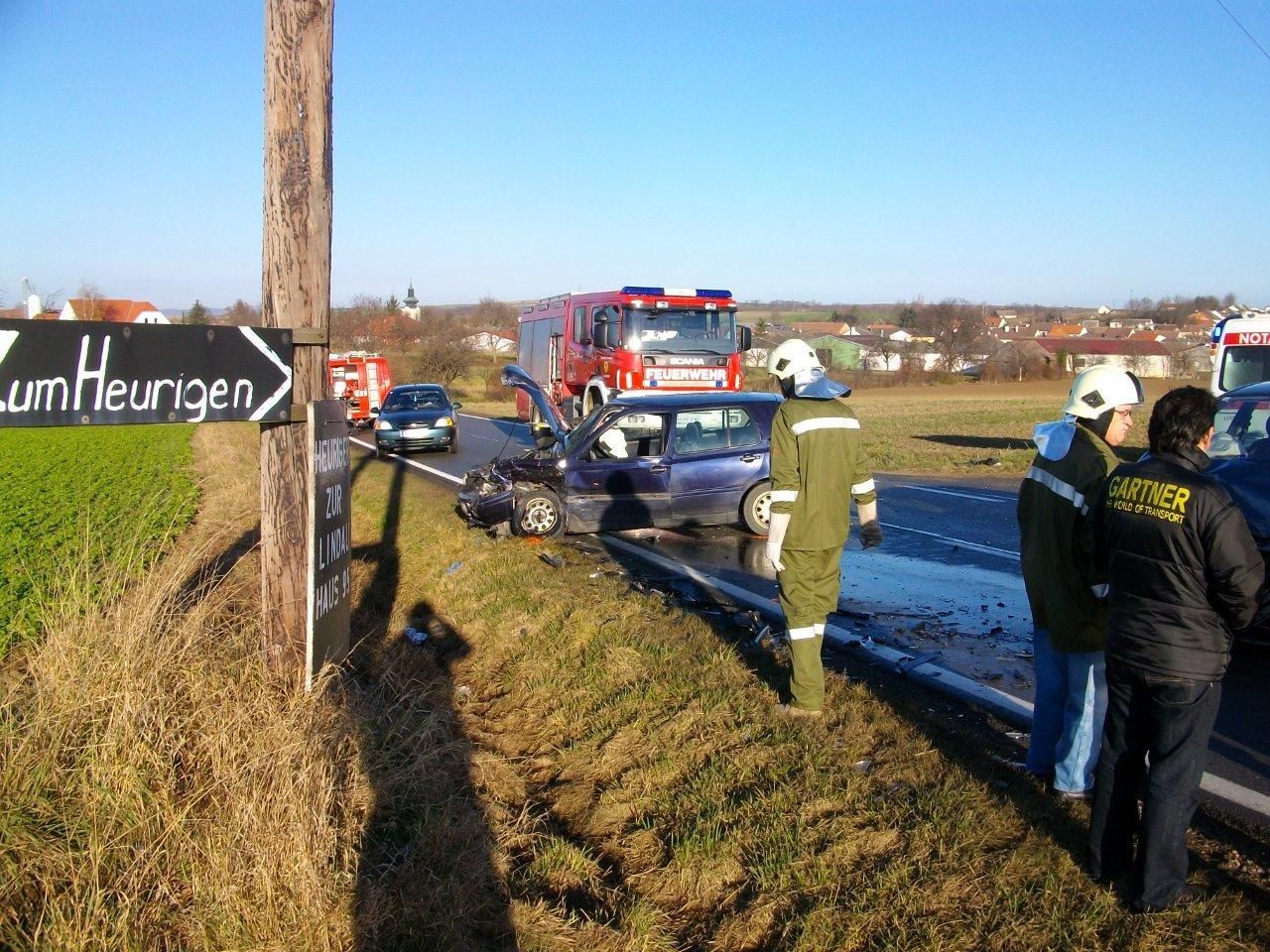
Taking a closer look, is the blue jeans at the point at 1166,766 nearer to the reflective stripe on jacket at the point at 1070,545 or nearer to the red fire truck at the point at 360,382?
the reflective stripe on jacket at the point at 1070,545

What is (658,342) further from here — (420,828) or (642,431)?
(420,828)

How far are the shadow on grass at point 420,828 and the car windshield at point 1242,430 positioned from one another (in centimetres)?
630

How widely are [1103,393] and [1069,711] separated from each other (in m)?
1.35

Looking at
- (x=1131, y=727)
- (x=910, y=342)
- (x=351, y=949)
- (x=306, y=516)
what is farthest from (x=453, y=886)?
(x=910, y=342)

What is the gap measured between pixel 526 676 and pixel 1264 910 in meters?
4.38

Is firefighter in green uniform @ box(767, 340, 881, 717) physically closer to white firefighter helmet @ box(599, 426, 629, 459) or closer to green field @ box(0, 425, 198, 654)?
green field @ box(0, 425, 198, 654)

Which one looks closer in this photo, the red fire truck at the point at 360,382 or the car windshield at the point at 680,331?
the car windshield at the point at 680,331

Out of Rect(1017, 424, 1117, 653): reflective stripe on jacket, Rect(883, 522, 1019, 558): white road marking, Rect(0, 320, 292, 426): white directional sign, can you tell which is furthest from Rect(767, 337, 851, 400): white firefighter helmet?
Rect(883, 522, 1019, 558): white road marking

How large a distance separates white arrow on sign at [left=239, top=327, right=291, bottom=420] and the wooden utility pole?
127 mm

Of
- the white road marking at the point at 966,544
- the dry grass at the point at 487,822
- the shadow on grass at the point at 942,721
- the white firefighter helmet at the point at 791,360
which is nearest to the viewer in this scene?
the dry grass at the point at 487,822

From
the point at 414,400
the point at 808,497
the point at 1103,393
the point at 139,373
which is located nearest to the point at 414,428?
the point at 414,400

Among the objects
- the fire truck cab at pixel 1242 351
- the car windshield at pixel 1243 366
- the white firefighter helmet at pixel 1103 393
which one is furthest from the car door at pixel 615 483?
the car windshield at pixel 1243 366

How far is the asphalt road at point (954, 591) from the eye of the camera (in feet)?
19.1

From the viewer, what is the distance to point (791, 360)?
17.4 feet
